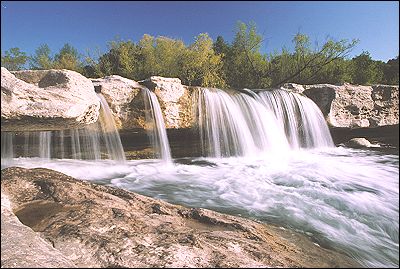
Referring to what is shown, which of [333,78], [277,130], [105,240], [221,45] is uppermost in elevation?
[221,45]

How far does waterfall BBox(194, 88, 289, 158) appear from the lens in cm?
976

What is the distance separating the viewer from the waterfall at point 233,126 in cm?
976

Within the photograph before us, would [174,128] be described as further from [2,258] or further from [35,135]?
[2,258]

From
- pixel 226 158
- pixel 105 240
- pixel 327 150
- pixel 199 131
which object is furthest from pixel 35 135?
pixel 327 150

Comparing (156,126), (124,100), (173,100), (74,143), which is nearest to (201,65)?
(173,100)

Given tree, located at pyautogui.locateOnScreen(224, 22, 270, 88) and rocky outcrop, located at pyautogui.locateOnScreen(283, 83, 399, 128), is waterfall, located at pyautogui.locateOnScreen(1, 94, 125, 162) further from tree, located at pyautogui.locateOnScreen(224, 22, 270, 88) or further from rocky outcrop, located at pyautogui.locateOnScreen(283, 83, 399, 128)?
tree, located at pyautogui.locateOnScreen(224, 22, 270, 88)

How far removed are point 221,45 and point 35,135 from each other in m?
26.2

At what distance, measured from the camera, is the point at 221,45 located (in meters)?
30.5

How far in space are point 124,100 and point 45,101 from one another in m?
4.68

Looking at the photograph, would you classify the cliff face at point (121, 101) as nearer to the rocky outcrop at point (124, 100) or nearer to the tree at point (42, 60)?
the rocky outcrop at point (124, 100)

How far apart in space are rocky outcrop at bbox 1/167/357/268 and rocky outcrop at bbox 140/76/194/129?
5527mm

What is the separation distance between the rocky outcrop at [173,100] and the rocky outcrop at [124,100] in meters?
0.60

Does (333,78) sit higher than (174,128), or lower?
higher

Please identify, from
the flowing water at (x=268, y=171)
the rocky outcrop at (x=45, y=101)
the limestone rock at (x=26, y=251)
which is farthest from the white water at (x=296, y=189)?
the limestone rock at (x=26, y=251)
